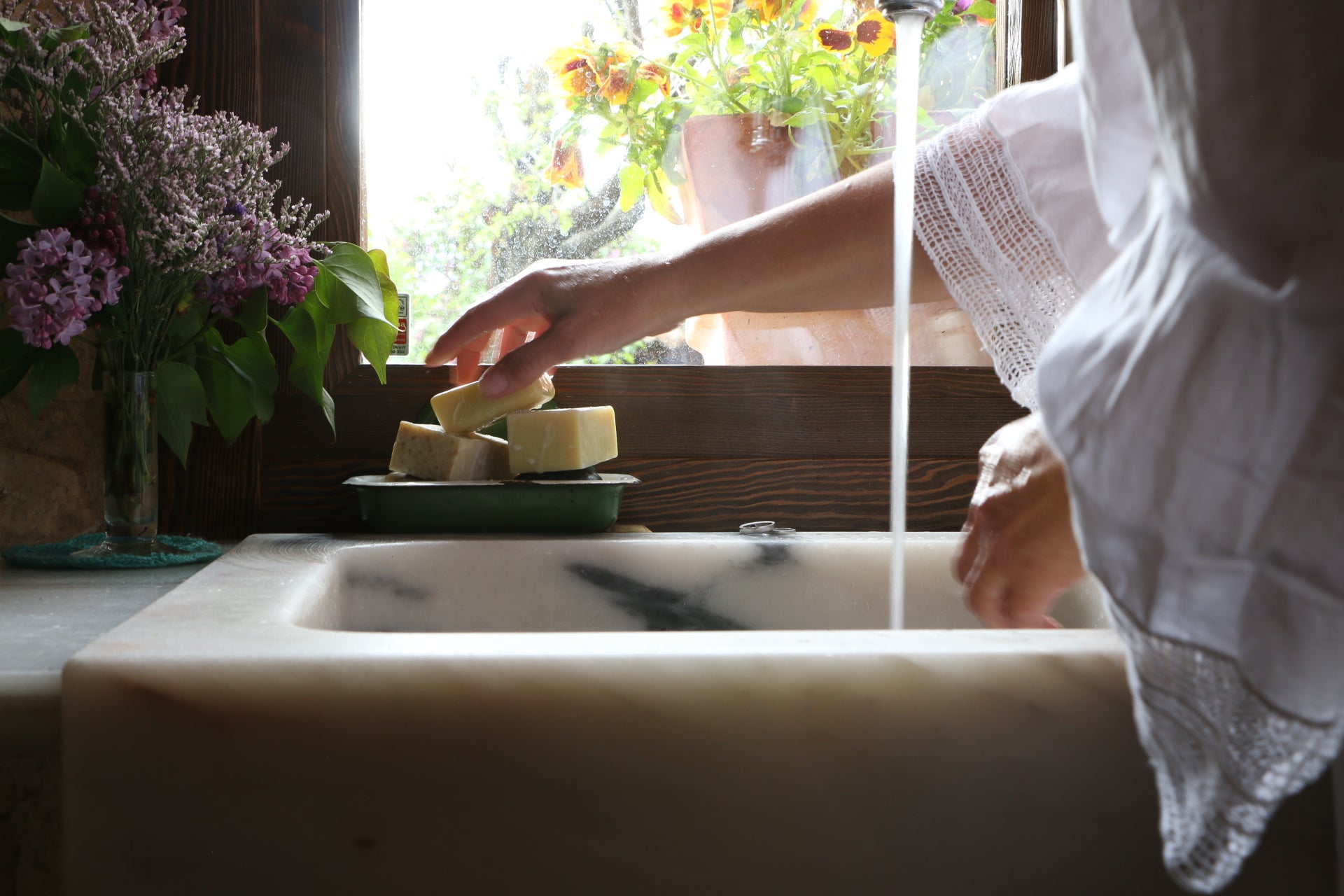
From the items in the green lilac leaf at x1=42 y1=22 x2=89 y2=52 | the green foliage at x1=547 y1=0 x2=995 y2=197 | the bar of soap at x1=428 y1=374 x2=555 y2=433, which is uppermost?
the green foliage at x1=547 y1=0 x2=995 y2=197

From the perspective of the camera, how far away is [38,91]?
717 millimetres

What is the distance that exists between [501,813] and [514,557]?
1.31 feet

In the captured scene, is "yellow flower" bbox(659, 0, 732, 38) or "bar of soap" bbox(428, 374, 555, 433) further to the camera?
"yellow flower" bbox(659, 0, 732, 38)

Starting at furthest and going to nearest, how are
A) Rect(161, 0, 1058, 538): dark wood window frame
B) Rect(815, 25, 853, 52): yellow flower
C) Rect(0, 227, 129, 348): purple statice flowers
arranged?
Rect(815, 25, 853, 52): yellow flower < Rect(161, 0, 1058, 538): dark wood window frame < Rect(0, 227, 129, 348): purple statice flowers

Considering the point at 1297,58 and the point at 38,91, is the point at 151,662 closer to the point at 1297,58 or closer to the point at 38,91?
the point at 1297,58

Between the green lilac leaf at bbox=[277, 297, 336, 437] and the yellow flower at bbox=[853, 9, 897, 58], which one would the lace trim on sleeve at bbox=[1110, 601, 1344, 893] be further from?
the yellow flower at bbox=[853, 9, 897, 58]

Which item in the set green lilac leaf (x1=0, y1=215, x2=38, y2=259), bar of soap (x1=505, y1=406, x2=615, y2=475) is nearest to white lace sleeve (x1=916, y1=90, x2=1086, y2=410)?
bar of soap (x1=505, y1=406, x2=615, y2=475)

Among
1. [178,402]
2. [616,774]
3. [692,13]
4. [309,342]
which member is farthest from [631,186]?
[616,774]

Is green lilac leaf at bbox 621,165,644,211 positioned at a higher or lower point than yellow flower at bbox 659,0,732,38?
lower

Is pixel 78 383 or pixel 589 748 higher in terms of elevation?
pixel 78 383

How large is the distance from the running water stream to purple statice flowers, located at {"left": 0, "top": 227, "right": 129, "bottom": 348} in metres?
0.54

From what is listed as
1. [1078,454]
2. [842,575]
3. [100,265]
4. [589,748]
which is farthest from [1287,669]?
[100,265]

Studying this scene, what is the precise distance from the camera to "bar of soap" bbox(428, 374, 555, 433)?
813 millimetres

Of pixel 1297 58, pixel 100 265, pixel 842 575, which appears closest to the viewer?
pixel 1297 58
